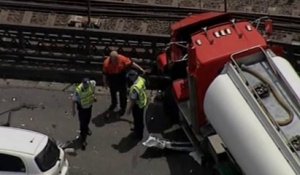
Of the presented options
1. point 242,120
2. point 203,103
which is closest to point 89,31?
point 203,103

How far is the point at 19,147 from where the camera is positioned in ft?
46.3

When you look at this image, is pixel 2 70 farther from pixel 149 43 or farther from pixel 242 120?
pixel 242 120

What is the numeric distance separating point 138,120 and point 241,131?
3.49m

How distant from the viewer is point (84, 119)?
16.2m

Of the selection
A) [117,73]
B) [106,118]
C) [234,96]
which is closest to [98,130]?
[106,118]

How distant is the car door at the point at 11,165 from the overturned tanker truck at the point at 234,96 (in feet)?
11.1

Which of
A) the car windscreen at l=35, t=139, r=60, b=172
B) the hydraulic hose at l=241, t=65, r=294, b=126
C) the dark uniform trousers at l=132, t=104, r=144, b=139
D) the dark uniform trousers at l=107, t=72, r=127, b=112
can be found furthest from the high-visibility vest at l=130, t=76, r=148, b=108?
the hydraulic hose at l=241, t=65, r=294, b=126

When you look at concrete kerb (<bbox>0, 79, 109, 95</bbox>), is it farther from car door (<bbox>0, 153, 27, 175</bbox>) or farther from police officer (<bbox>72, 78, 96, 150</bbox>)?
car door (<bbox>0, 153, 27, 175</bbox>)

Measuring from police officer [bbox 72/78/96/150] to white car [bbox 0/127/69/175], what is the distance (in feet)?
4.67

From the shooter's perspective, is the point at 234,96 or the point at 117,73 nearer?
the point at 234,96

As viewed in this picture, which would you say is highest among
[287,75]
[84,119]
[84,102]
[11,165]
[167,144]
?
[84,102]

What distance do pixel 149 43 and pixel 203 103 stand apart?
11.6 ft

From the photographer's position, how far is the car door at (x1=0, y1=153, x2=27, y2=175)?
1406 cm

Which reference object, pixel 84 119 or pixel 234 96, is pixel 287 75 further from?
pixel 84 119
